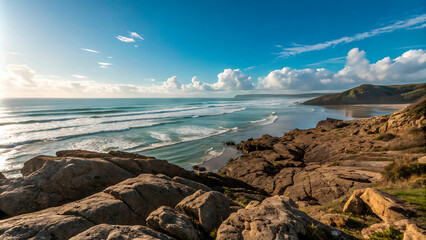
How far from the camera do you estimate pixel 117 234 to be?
3.79m

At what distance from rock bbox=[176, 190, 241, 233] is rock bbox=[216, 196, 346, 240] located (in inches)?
22.9

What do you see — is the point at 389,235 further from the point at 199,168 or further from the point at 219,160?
the point at 219,160

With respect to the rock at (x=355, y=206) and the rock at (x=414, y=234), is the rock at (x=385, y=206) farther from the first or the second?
the rock at (x=414, y=234)

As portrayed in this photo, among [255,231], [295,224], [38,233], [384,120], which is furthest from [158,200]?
[384,120]

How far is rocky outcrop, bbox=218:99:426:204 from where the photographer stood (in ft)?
36.4

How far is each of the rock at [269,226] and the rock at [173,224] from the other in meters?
0.76

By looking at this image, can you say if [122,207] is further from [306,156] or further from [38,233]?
[306,156]

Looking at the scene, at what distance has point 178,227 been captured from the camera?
14.4 feet

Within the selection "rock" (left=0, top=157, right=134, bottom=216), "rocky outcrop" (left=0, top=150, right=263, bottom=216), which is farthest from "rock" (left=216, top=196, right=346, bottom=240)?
"rock" (left=0, top=157, right=134, bottom=216)

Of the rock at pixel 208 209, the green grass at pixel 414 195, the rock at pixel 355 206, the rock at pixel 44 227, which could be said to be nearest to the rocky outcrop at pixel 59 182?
the rock at pixel 44 227

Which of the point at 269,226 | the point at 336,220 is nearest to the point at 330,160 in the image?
the point at 336,220

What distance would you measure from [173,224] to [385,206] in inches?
289

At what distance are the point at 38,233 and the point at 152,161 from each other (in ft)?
24.5

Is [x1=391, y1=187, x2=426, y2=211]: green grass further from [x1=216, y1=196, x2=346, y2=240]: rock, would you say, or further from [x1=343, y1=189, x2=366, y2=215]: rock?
[x1=216, y1=196, x2=346, y2=240]: rock
